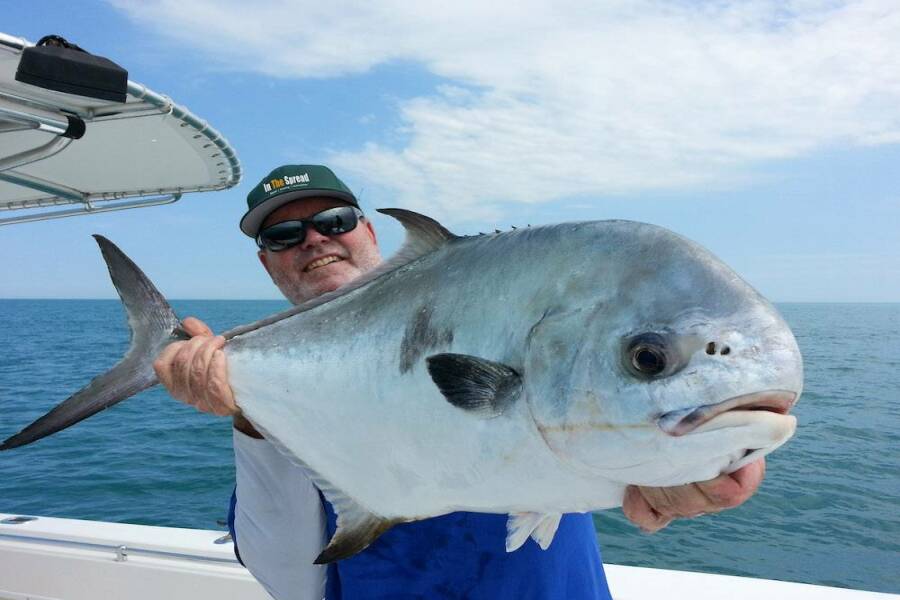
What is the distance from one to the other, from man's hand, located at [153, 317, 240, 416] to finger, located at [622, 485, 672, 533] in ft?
3.91

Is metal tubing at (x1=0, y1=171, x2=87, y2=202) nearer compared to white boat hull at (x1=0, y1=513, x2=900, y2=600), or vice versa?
metal tubing at (x1=0, y1=171, x2=87, y2=202)

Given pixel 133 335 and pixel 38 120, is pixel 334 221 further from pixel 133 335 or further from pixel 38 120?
pixel 38 120

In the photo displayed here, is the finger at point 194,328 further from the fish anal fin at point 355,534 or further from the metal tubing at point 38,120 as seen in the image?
the metal tubing at point 38,120

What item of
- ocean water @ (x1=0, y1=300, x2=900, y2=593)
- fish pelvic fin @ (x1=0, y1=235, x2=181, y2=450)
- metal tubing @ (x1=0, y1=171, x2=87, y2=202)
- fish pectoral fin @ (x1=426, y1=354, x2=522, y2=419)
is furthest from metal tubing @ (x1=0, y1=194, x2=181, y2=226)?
ocean water @ (x1=0, y1=300, x2=900, y2=593)

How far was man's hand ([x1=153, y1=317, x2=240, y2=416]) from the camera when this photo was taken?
6.25 feet

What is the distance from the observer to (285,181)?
2.87 metres

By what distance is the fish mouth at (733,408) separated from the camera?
1.13 m

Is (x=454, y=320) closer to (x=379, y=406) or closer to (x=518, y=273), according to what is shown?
(x=518, y=273)

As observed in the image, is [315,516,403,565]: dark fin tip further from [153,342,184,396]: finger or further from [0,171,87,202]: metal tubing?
[0,171,87,202]: metal tubing

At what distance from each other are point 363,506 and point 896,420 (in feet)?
58.0

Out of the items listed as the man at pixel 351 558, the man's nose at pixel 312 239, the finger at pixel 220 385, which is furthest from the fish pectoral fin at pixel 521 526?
the man's nose at pixel 312 239

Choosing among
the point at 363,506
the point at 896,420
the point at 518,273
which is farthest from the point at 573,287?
the point at 896,420

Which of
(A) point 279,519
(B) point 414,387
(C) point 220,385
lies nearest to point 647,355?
(B) point 414,387

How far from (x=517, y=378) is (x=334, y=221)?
1684 mm
